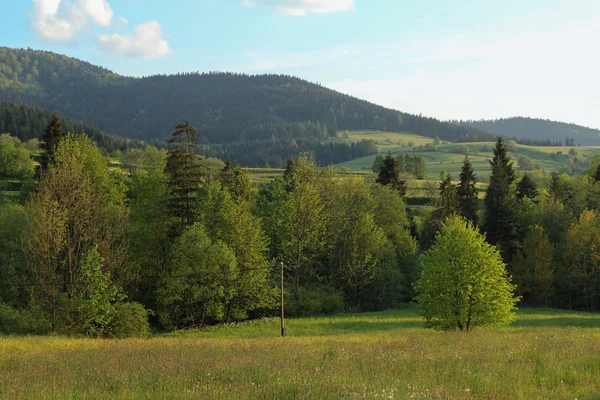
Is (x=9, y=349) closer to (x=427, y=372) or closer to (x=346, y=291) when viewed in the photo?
(x=427, y=372)

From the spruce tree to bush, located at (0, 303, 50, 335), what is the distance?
2187 inches

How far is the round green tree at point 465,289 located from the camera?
3159 centimetres

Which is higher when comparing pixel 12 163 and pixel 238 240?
pixel 12 163

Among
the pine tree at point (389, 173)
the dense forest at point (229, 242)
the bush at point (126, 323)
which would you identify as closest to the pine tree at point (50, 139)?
the dense forest at point (229, 242)

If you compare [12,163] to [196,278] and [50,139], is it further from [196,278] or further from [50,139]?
[196,278]

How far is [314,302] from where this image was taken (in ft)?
165

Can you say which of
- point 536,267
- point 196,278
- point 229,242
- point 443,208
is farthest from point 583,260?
point 196,278

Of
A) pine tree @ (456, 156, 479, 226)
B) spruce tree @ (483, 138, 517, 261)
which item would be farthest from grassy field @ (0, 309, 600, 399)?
pine tree @ (456, 156, 479, 226)

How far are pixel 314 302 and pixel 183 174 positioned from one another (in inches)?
755

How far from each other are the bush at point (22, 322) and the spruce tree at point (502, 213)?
182 feet

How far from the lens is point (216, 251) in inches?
1704

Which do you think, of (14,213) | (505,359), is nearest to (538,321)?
(505,359)

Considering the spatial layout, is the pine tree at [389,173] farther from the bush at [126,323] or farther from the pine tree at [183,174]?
the bush at [126,323]

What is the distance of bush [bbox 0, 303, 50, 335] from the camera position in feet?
→ 111
